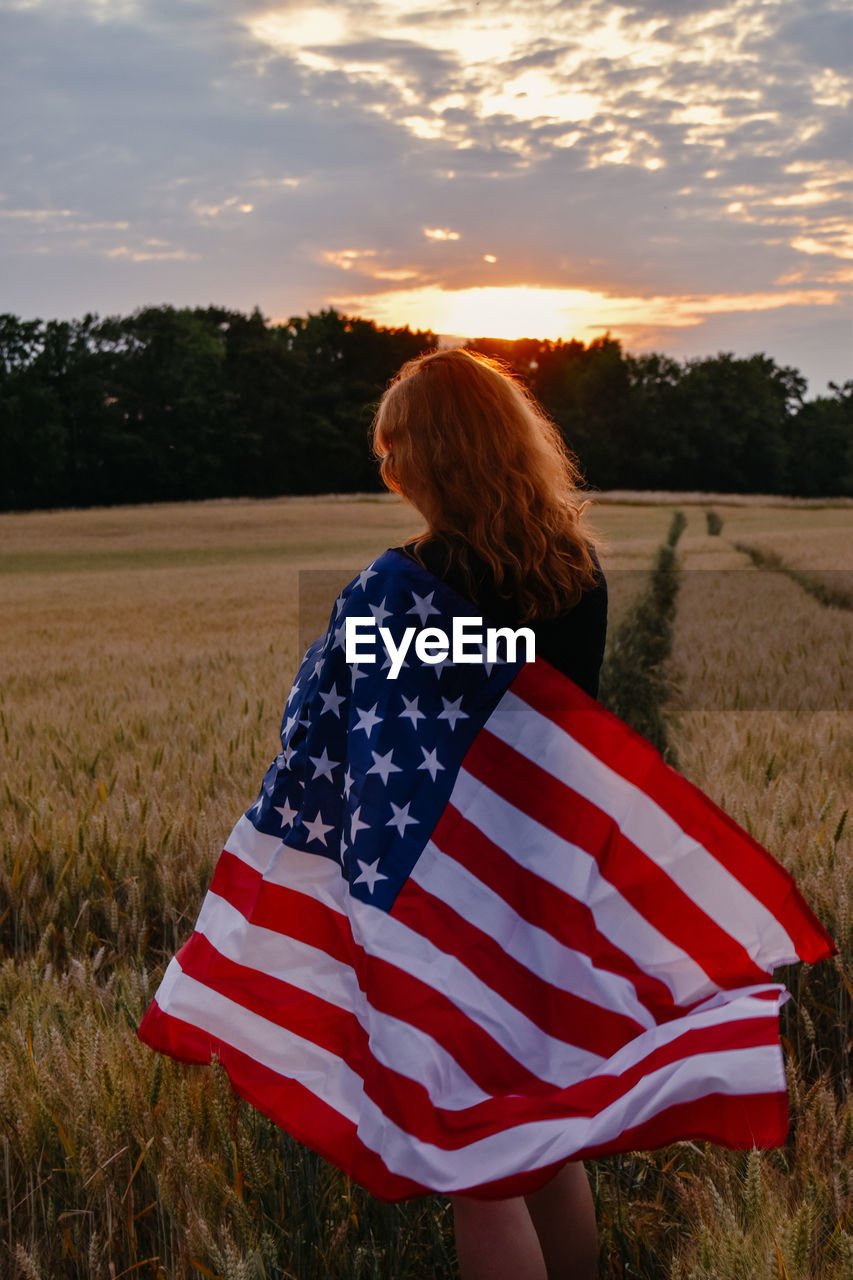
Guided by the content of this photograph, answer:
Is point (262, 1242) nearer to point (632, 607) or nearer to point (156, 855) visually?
point (156, 855)

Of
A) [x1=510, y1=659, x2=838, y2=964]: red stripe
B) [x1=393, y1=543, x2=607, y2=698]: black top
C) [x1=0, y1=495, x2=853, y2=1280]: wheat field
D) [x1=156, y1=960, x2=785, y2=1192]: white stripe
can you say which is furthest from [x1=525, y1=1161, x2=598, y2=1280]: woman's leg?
[x1=393, y1=543, x2=607, y2=698]: black top

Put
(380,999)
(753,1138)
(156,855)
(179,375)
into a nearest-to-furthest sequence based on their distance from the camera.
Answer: (753,1138) → (380,999) → (156,855) → (179,375)

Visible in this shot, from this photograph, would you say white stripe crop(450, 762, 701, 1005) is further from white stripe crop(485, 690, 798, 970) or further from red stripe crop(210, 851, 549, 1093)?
red stripe crop(210, 851, 549, 1093)

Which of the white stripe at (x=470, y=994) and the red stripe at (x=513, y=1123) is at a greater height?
the white stripe at (x=470, y=994)

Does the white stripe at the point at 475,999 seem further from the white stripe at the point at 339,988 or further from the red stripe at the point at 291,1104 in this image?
the red stripe at the point at 291,1104

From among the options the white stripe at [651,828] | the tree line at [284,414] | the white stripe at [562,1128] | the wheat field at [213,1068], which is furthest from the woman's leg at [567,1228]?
the tree line at [284,414]

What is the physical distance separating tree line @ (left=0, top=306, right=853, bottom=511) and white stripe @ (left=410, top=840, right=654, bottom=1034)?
4896 cm

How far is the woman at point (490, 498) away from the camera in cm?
209

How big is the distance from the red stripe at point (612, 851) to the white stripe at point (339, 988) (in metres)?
0.49

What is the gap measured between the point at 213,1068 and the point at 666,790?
1.11 m

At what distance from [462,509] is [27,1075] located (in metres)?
1.58

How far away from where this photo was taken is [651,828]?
2.10m

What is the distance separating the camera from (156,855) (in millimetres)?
3730

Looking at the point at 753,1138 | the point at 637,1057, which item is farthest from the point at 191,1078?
the point at 753,1138
